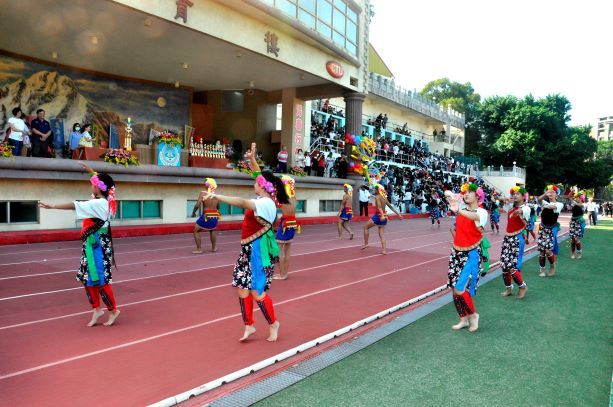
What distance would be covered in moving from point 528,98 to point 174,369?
5661 centimetres

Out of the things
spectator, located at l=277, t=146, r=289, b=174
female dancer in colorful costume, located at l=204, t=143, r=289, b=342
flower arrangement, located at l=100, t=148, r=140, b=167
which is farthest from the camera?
spectator, located at l=277, t=146, r=289, b=174

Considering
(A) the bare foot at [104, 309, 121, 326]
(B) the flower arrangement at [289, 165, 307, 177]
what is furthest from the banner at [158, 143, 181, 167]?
(A) the bare foot at [104, 309, 121, 326]

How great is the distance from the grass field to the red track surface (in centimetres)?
92

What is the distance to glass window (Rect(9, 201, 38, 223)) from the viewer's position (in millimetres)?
12633

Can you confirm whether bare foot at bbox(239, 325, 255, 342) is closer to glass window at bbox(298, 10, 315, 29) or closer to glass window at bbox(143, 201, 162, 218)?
glass window at bbox(143, 201, 162, 218)

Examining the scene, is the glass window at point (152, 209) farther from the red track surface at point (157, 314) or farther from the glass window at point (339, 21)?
the glass window at point (339, 21)

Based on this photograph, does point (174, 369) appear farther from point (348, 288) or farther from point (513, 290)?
point (513, 290)

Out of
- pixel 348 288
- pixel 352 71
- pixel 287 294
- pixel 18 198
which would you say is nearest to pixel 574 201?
pixel 348 288

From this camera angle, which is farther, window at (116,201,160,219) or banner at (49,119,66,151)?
banner at (49,119,66,151)

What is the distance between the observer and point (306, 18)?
1853cm

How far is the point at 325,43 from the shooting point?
19.5 meters

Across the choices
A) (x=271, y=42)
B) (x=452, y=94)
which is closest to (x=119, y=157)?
(x=271, y=42)

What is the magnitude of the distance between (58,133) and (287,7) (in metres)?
10.1

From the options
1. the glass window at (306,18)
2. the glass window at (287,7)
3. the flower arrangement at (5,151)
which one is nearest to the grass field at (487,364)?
the flower arrangement at (5,151)
